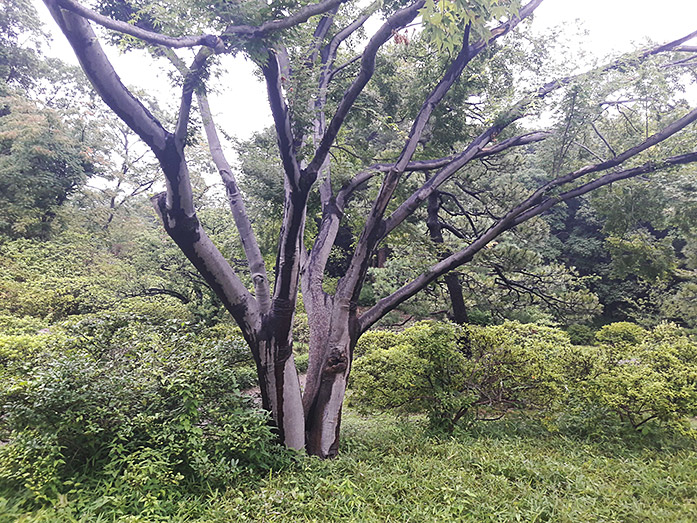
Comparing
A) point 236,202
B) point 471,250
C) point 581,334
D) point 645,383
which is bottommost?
point 645,383

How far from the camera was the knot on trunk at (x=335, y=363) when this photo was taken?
3.59m

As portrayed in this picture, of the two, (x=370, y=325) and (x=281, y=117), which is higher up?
(x=281, y=117)

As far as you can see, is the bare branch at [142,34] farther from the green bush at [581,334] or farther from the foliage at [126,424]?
the green bush at [581,334]

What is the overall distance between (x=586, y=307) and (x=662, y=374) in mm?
2007

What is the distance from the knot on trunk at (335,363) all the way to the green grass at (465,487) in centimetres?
78

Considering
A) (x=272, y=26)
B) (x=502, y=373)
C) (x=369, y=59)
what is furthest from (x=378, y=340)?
(x=272, y=26)

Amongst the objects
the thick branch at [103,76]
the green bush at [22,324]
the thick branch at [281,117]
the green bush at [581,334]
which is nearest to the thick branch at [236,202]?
the thick branch at [281,117]

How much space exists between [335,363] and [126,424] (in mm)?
1768

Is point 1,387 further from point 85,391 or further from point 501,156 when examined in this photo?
point 501,156

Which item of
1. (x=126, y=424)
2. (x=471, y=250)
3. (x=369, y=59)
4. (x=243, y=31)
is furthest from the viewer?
(x=471, y=250)

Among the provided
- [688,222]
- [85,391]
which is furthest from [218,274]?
[688,222]

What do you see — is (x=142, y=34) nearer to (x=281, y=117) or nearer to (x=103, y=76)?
(x=103, y=76)

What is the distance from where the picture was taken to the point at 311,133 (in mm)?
3320

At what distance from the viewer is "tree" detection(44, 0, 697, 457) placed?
2.26 m
